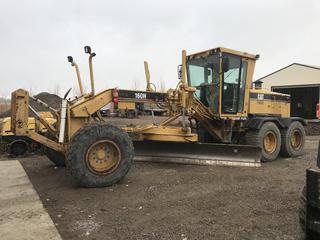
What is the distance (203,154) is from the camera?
8602 mm

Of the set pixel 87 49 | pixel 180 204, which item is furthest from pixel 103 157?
pixel 87 49

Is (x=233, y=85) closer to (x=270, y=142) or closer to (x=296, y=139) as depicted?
(x=270, y=142)

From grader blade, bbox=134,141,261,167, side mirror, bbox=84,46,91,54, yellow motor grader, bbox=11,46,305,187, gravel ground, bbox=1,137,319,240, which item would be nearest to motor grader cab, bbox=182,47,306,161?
yellow motor grader, bbox=11,46,305,187

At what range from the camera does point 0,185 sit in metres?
7.13

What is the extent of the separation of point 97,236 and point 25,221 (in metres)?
1.17

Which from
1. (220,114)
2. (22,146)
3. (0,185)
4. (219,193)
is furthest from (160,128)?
(22,146)

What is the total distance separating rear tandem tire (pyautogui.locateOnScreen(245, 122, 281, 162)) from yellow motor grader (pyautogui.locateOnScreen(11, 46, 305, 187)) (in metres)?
0.02

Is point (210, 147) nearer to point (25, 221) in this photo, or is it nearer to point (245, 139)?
point (245, 139)

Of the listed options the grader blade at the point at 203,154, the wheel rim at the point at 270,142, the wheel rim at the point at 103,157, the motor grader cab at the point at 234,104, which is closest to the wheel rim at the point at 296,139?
the motor grader cab at the point at 234,104

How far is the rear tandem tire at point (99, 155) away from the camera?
630 cm

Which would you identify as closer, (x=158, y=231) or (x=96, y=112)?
(x=158, y=231)

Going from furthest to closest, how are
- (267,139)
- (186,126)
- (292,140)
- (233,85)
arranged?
(292,140), (267,139), (233,85), (186,126)

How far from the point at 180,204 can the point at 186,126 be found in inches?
123

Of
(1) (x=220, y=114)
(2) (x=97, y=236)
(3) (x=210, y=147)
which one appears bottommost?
(2) (x=97, y=236)
